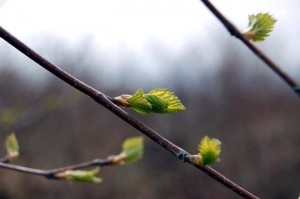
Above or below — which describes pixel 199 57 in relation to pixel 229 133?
above

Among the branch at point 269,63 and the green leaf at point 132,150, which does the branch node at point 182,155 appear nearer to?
the branch at point 269,63

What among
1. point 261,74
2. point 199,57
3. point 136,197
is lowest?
point 136,197

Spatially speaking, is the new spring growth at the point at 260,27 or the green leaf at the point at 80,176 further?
the green leaf at the point at 80,176

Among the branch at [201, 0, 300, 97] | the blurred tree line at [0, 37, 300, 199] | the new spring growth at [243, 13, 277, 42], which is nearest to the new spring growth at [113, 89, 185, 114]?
the branch at [201, 0, 300, 97]

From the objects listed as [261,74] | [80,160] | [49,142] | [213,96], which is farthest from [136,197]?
[261,74]

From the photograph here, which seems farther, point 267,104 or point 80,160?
point 267,104

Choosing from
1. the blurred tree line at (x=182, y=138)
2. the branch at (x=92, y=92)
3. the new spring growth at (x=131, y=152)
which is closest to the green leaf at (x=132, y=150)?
the new spring growth at (x=131, y=152)

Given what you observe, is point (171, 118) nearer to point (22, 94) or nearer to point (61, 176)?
point (22, 94)
